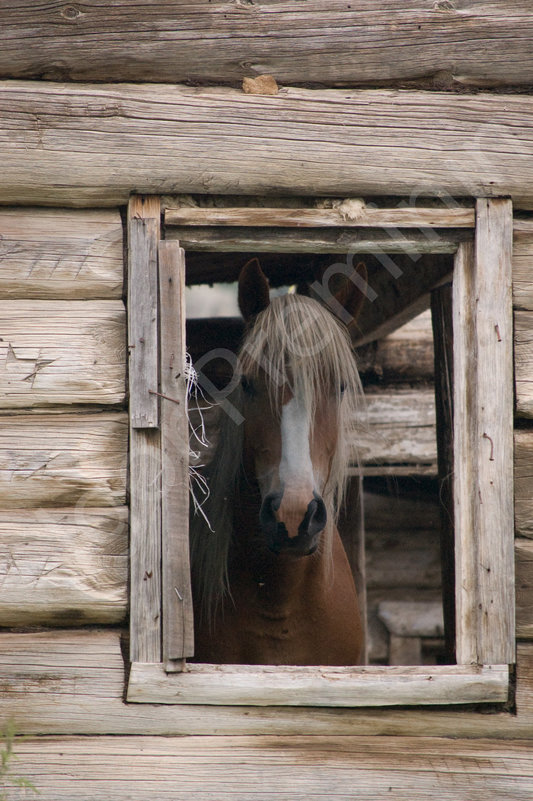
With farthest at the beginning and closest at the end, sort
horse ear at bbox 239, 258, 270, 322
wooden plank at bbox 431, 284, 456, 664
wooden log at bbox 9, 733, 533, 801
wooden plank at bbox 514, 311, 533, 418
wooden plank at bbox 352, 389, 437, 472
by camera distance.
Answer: wooden plank at bbox 352, 389, 437, 472, wooden plank at bbox 431, 284, 456, 664, horse ear at bbox 239, 258, 270, 322, wooden plank at bbox 514, 311, 533, 418, wooden log at bbox 9, 733, 533, 801

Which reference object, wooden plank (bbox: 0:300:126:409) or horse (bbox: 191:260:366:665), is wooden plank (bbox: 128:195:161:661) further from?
horse (bbox: 191:260:366:665)

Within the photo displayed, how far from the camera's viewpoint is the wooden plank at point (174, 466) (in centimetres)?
234

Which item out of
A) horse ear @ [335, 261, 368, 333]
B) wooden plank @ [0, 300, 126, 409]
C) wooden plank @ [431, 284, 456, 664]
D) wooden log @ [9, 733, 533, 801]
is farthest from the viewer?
wooden plank @ [431, 284, 456, 664]

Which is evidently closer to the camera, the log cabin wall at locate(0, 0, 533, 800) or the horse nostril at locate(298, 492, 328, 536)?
the log cabin wall at locate(0, 0, 533, 800)

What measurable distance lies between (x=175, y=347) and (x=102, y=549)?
0.67 meters

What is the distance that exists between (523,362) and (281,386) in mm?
835

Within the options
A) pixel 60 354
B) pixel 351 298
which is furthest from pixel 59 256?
pixel 351 298

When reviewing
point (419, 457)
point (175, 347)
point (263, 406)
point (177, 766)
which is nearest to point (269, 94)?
point (175, 347)

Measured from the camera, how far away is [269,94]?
101 inches

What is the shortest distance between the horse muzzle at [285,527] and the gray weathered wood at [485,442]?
0.46 m

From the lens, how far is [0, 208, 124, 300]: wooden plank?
2479mm

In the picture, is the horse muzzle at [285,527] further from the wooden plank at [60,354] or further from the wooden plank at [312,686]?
the wooden plank at [60,354]

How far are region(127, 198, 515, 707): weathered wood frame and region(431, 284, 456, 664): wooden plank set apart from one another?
40.0 inches

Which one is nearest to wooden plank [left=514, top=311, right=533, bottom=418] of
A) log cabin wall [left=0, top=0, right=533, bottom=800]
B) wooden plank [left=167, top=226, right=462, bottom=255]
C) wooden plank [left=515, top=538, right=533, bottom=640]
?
log cabin wall [left=0, top=0, right=533, bottom=800]
